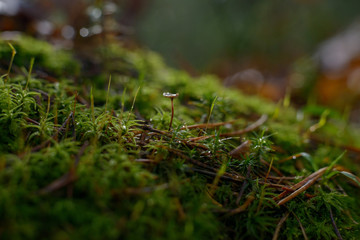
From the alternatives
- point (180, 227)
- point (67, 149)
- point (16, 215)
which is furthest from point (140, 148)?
point (16, 215)

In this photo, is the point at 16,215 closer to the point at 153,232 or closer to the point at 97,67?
the point at 153,232

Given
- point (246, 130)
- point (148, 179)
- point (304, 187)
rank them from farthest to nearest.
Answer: point (246, 130) < point (304, 187) < point (148, 179)

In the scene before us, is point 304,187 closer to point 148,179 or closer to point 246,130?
point 246,130

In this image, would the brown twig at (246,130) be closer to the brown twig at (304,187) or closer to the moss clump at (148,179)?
the moss clump at (148,179)

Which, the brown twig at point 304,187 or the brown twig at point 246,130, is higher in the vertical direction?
the brown twig at point 246,130

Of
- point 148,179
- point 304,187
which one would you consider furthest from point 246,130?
point 148,179

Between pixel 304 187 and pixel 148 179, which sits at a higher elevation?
pixel 148 179

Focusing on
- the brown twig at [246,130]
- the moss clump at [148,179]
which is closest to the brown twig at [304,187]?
the moss clump at [148,179]

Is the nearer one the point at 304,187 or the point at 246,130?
the point at 304,187
